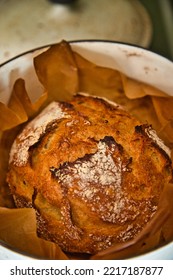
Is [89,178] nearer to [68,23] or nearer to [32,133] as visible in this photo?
[32,133]

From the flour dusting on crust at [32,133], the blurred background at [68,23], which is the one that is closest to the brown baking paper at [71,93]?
the flour dusting on crust at [32,133]

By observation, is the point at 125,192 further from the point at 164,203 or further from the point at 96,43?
the point at 96,43

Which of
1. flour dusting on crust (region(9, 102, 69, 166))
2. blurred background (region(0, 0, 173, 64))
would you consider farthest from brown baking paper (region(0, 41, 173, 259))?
blurred background (region(0, 0, 173, 64))

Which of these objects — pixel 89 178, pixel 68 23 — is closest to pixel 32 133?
pixel 89 178

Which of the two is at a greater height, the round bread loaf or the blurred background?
the blurred background

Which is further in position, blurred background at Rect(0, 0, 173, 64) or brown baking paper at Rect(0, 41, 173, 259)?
blurred background at Rect(0, 0, 173, 64)

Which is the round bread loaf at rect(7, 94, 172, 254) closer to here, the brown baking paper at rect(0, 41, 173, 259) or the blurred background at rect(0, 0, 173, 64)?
the brown baking paper at rect(0, 41, 173, 259)
